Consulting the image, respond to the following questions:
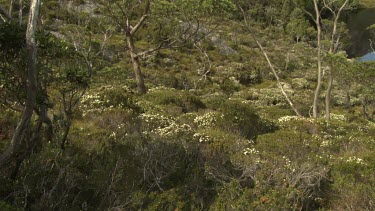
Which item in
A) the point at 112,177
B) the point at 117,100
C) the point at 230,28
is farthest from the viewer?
the point at 230,28

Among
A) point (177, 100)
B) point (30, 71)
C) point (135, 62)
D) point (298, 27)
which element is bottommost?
point (177, 100)

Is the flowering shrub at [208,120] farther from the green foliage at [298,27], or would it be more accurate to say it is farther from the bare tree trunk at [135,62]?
the green foliage at [298,27]

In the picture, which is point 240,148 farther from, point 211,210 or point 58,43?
point 58,43

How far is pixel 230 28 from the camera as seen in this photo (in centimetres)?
5109

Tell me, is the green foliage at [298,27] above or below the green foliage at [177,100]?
above

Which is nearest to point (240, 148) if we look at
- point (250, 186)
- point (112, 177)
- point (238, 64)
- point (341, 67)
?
point (250, 186)

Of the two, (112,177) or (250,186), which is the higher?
(112,177)

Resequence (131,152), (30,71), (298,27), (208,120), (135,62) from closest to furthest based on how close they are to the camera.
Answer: (30,71), (131,152), (208,120), (135,62), (298,27)

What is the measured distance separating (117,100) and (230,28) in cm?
4200

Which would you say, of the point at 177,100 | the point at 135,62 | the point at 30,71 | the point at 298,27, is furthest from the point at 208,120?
the point at 298,27

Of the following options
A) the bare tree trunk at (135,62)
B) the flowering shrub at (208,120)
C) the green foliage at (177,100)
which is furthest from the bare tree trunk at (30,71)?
the bare tree trunk at (135,62)

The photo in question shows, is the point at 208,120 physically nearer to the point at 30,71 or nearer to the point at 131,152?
the point at 131,152

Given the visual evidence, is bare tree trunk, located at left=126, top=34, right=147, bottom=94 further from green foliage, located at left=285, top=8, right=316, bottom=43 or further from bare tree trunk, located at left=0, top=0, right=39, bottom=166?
green foliage, located at left=285, top=8, right=316, bottom=43

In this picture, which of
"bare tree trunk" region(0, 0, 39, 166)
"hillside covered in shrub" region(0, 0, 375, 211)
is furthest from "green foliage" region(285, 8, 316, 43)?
"bare tree trunk" region(0, 0, 39, 166)
